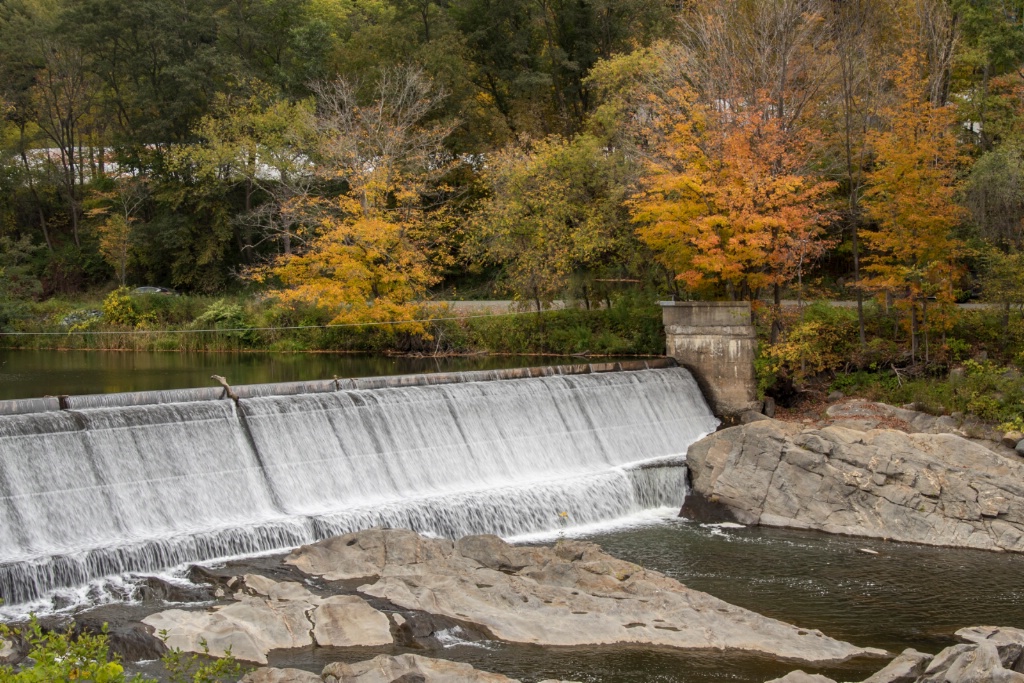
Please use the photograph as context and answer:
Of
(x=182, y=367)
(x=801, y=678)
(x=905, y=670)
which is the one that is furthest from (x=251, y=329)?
(x=905, y=670)

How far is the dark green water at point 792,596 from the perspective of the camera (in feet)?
33.6

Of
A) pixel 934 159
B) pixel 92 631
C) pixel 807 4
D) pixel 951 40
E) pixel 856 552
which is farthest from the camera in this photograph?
pixel 807 4

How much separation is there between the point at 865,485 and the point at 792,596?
14.1 feet

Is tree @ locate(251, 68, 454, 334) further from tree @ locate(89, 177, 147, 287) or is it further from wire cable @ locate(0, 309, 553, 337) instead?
tree @ locate(89, 177, 147, 287)

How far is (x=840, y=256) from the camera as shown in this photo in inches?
1265

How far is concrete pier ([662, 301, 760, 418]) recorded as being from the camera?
856 inches

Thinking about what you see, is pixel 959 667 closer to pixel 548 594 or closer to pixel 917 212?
pixel 548 594

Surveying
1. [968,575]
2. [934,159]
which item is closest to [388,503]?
[968,575]

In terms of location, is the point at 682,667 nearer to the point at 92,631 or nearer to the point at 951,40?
the point at 92,631

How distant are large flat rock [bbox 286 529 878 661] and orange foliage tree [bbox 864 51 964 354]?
1155 cm

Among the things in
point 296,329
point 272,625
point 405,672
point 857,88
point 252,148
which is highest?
point 252,148

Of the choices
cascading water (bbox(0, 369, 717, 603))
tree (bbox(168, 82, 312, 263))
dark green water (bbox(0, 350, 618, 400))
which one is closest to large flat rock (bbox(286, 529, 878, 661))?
cascading water (bbox(0, 369, 717, 603))

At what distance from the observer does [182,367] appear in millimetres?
25938

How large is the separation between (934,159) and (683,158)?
5303 mm
